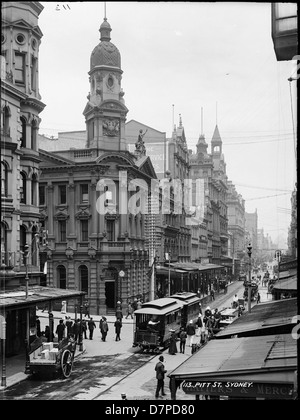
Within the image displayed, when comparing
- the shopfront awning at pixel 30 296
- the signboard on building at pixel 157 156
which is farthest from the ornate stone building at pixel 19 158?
the signboard on building at pixel 157 156

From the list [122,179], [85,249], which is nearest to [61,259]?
[85,249]

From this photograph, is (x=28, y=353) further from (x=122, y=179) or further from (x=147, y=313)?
(x=122, y=179)

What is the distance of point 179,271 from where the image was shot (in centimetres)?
5144

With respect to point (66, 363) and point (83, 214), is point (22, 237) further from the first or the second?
point (83, 214)

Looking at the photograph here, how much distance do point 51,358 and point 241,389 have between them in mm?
12873

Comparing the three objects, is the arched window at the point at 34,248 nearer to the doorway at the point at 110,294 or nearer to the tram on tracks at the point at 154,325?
the tram on tracks at the point at 154,325

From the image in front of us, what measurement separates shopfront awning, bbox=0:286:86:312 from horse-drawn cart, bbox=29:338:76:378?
1837 mm

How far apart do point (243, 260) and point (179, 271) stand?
68875 mm

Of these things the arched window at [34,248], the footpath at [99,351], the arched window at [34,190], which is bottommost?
the footpath at [99,351]

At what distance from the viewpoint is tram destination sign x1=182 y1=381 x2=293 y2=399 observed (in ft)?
33.3

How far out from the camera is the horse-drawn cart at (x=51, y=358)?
69.6 feet

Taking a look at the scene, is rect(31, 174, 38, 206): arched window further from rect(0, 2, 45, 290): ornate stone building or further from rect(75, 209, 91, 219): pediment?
rect(75, 209, 91, 219): pediment

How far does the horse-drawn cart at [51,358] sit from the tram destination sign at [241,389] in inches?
442

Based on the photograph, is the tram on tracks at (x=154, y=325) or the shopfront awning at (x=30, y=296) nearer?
the shopfront awning at (x=30, y=296)
